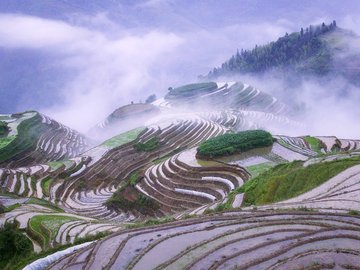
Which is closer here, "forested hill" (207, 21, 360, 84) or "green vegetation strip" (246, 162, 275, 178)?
"green vegetation strip" (246, 162, 275, 178)

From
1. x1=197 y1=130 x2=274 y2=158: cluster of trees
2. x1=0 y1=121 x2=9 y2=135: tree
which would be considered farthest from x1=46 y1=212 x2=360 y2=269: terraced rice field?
x1=0 y1=121 x2=9 y2=135: tree

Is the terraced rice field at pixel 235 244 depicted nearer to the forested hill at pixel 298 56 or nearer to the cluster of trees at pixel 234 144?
the cluster of trees at pixel 234 144

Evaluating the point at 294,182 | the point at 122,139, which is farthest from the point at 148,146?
the point at 294,182

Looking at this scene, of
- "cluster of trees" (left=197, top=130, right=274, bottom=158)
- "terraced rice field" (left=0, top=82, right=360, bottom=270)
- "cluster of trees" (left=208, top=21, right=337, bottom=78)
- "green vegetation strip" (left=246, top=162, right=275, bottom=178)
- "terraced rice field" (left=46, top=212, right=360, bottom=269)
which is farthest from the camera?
"cluster of trees" (left=208, top=21, right=337, bottom=78)

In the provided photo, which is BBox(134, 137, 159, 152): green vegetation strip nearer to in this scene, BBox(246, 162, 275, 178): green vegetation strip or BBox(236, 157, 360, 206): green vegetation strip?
BBox(246, 162, 275, 178): green vegetation strip

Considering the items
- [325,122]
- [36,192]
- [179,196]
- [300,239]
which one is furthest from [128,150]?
[325,122]

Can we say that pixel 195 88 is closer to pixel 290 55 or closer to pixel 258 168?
pixel 290 55
